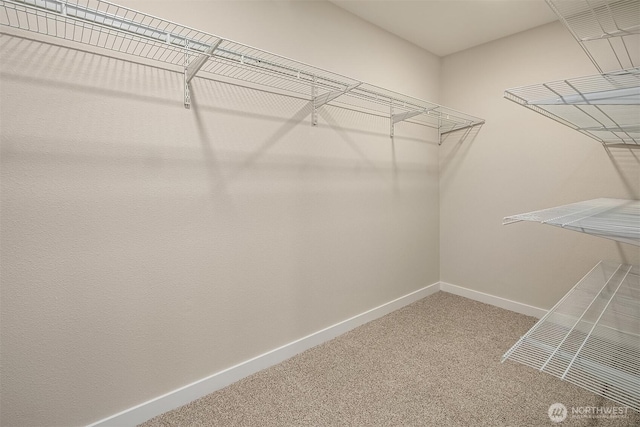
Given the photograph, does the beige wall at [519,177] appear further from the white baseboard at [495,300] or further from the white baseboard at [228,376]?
the white baseboard at [228,376]

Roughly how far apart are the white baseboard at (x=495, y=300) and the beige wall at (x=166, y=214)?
113cm

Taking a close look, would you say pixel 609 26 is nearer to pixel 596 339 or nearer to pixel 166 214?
pixel 596 339

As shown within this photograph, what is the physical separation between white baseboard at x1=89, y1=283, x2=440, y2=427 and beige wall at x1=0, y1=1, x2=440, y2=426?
39 millimetres

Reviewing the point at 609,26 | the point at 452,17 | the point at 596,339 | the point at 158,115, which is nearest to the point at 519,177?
the point at 609,26

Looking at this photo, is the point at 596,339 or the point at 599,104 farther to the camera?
the point at 596,339

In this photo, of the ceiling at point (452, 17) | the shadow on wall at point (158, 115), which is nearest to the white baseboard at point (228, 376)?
the shadow on wall at point (158, 115)

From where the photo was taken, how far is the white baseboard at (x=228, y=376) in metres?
1.39

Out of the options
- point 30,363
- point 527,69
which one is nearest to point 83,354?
point 30,363

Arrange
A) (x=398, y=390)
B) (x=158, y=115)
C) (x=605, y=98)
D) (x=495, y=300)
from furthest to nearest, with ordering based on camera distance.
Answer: (x=495, y=300)
(x=398, y=390)
(x=158, y=115)
(x=605, y=98)

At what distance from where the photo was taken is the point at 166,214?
1.45 meters

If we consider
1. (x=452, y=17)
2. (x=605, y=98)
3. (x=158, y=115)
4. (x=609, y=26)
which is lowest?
(x=605, y=98)

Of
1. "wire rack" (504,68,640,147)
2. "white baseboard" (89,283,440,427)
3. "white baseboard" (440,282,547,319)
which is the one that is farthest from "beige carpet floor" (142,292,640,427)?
"wire rack" (504,68,640,147)

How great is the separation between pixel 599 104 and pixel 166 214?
1654mm

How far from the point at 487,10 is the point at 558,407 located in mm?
2334
